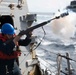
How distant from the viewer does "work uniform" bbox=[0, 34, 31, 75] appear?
605 centimetres

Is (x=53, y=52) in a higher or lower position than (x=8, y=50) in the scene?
lower

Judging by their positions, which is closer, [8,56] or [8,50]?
[8,50]

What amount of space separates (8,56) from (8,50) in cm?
16

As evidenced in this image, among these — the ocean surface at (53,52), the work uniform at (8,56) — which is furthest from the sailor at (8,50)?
the ocean surface at (53,52)

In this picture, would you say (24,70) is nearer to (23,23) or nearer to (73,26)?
(23,23)

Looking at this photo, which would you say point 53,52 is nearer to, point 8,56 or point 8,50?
point 8,56

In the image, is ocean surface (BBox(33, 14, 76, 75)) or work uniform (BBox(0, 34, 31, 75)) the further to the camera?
ocean surface (BBox(33, 14, 76, 75))

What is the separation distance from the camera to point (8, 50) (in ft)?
20.0

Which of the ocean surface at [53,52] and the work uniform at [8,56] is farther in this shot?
the ocean surface at [53,52]

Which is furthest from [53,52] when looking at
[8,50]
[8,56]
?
[8,50]

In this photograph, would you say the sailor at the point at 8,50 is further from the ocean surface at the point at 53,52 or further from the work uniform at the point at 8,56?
the ocean surface at the point at 53,52

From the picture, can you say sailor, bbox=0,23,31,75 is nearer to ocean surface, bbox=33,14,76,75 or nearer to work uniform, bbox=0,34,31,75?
work uniform, bbox=0,34,31,75

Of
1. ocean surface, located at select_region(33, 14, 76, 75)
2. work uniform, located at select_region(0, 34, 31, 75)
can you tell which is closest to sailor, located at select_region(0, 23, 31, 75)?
work uniform, located at select_region(0, 34, 31, 75)

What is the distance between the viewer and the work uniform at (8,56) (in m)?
6.05
